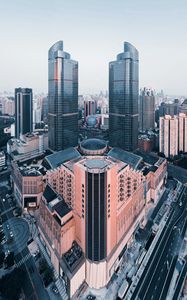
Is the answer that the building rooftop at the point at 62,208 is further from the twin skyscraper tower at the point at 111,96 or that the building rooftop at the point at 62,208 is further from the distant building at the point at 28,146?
the distant building at the point at 28,146

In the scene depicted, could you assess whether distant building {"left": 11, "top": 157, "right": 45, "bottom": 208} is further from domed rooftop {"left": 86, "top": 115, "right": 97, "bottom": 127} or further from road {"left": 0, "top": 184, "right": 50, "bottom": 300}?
domed rooftop {"left": 86, "top": 115, "right": 97, "bottom": 127}

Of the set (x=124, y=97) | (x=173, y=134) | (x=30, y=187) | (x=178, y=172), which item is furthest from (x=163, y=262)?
(x=173, y=134)

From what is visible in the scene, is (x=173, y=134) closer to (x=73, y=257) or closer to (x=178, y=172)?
(x=178, y=172)

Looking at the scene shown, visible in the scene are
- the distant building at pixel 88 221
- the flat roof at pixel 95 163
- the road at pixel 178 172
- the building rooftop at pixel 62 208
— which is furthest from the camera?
the road at pixel 178 172

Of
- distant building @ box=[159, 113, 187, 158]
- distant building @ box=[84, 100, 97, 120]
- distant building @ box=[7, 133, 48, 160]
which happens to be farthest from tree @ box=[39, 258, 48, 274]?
distant building @ box=[84, 100, 97, 120]

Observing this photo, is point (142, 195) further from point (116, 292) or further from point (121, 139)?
point (121, 139)

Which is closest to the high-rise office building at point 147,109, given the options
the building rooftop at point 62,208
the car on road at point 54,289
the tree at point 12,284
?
the building rooftop at point 62,208
